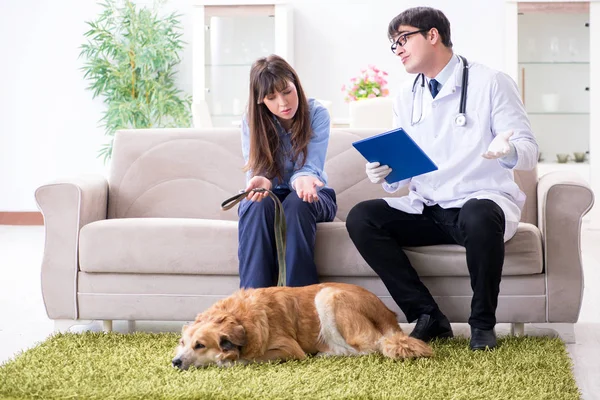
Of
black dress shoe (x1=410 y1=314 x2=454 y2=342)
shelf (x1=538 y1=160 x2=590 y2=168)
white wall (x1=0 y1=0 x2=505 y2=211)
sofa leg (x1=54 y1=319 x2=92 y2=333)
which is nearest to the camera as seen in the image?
black dress shoe (x1=410 y1=314 x2=454 y2=342)

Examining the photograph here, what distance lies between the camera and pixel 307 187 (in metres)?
2.60

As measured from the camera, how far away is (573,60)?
623 cm

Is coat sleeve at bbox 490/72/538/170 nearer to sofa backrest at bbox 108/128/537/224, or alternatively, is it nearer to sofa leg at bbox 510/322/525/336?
sofa leg at bbox 510/322/525/336

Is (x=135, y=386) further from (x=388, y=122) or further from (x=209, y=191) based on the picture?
(x=388, y=122)

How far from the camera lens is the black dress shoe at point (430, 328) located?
2505 mm

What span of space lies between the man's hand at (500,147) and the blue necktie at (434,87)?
Answer: 39cm

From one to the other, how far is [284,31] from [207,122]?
1.32 meters

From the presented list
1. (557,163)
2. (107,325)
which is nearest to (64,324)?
(107,325)

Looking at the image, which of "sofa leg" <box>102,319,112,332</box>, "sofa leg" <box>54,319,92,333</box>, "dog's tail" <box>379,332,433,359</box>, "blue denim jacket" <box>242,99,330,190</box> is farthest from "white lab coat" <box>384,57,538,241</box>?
"sofa leg" <box>54,319,92,333</box>

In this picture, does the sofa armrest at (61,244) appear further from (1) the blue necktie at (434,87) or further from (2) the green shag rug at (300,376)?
(1) the blue necktie at (434,87)

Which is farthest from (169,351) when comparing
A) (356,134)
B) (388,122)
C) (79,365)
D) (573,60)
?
(573,60)

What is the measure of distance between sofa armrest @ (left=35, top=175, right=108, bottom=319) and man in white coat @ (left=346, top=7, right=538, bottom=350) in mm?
982

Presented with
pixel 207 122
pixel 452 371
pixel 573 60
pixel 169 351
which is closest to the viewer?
pixel 452 371

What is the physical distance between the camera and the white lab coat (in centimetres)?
255
